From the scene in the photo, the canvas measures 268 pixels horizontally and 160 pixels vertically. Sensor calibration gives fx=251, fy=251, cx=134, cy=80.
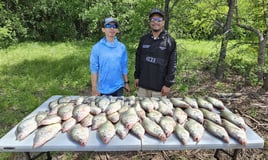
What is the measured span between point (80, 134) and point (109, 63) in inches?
55.2

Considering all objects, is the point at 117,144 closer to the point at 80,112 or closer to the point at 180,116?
the point at 80,112

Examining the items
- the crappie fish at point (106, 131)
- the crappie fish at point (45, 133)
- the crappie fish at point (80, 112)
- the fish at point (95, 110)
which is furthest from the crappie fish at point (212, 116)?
the crappie fish at point (45, 133)

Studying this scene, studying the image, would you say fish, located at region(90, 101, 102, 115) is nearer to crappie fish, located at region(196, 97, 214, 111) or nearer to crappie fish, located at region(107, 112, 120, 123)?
crappie fish, located at region(107, 112, 120, 123)

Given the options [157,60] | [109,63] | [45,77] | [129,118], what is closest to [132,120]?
[129,118]

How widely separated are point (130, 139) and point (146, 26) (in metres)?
7.13

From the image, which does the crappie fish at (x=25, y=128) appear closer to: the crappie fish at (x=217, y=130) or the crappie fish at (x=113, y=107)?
the crappie fish at (x=113, y=107)

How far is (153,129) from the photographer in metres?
2.31

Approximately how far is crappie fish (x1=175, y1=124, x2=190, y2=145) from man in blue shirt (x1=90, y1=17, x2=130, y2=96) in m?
1.43

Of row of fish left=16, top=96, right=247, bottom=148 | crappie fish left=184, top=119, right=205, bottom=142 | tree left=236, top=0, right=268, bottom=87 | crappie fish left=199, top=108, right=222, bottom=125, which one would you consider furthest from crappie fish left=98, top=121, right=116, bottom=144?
tree left=236, top=0, right=268, bottom=87

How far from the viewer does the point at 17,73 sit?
8.28 metres

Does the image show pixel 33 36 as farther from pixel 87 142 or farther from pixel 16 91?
pixel 87 142

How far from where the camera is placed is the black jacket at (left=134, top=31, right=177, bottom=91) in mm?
3531

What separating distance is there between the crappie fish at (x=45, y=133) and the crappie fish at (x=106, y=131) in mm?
408

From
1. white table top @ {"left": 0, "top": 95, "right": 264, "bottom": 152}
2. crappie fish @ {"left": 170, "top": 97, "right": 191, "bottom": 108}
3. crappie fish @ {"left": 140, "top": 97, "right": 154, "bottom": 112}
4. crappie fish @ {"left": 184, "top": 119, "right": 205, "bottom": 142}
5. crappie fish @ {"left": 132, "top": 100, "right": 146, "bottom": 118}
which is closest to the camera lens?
white table top @ {"left": 0, "top": 95, "right": 264, "bottom": 152}
